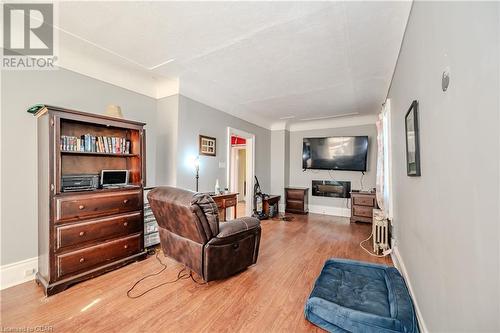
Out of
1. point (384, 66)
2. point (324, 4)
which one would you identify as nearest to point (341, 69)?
point (384, 66)

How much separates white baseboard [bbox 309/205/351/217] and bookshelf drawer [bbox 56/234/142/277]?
4.69m

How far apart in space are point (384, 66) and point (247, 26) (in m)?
1.98

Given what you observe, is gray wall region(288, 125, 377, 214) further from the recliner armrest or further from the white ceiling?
the recliner armrest

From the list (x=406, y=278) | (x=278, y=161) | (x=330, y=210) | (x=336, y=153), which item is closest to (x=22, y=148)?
(x=406, y=278)

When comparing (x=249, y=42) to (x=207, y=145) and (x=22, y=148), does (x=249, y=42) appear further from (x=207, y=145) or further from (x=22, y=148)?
(x=22, y=148)

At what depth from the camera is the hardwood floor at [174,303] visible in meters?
1.64

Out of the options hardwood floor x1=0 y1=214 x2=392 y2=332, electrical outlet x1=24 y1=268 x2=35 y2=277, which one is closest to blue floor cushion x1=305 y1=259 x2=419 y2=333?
hardwood floor x1=0 y1=214 x2=392 y2=332

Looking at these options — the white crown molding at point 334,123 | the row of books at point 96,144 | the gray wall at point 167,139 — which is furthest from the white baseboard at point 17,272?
the white crown molding at point 334,123

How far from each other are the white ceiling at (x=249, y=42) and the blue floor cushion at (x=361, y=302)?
245 centimetres

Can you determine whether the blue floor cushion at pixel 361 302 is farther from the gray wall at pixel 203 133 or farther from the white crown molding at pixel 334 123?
the white crown molding at pixel 334 123

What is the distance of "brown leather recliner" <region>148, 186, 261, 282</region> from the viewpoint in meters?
2.07

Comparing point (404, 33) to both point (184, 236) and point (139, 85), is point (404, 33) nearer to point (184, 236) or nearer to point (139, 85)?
point (184, 236)

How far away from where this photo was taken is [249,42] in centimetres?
227

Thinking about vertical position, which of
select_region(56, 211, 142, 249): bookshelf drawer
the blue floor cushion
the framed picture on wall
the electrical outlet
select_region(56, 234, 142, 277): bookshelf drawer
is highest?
the framed picture on wall
